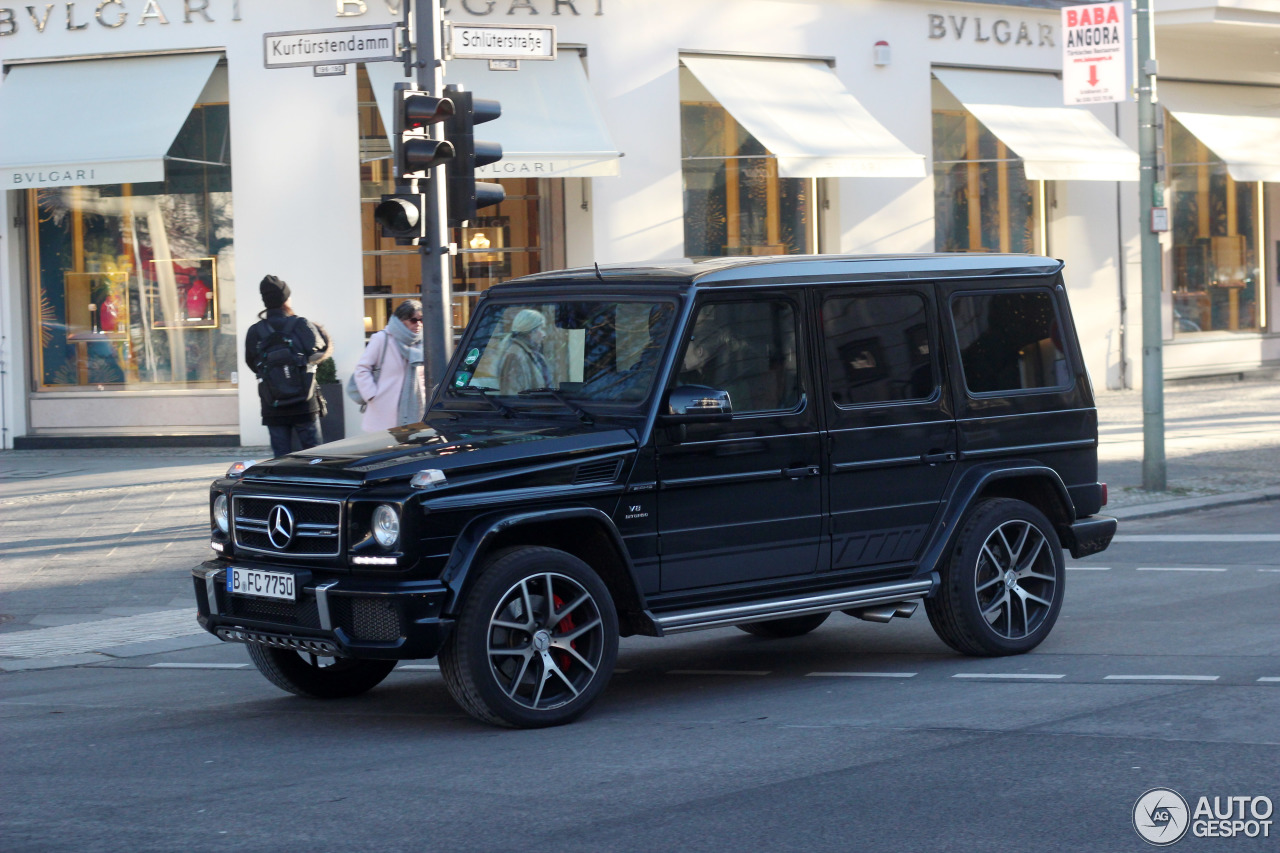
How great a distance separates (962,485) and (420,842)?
3.65 meters

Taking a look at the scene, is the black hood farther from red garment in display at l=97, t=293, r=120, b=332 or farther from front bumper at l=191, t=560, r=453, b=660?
red garment in display at l=97, t=293, r=120, b=332

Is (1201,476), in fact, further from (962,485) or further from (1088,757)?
(1088,757)

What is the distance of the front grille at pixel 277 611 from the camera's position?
6113mm

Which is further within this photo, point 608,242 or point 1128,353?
point 1128,353

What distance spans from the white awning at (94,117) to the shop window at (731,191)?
5.76 m

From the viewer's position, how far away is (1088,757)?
5.52 meters

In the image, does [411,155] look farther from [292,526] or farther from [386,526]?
[386,526]

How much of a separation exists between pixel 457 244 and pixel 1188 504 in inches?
377

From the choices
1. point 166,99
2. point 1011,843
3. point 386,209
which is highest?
point 166,99

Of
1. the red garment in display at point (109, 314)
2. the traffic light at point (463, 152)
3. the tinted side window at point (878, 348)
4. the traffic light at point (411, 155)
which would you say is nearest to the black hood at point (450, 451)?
the tinted side window at point (878, 348)

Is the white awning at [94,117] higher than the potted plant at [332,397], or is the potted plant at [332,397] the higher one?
the white awning at [94,117]

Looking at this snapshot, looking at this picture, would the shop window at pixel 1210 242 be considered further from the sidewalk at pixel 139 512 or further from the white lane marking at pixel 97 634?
the white lane marking at pixel 97 634

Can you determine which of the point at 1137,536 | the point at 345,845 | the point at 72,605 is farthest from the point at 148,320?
the point at 345,845

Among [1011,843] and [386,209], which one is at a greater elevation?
[386,209]
